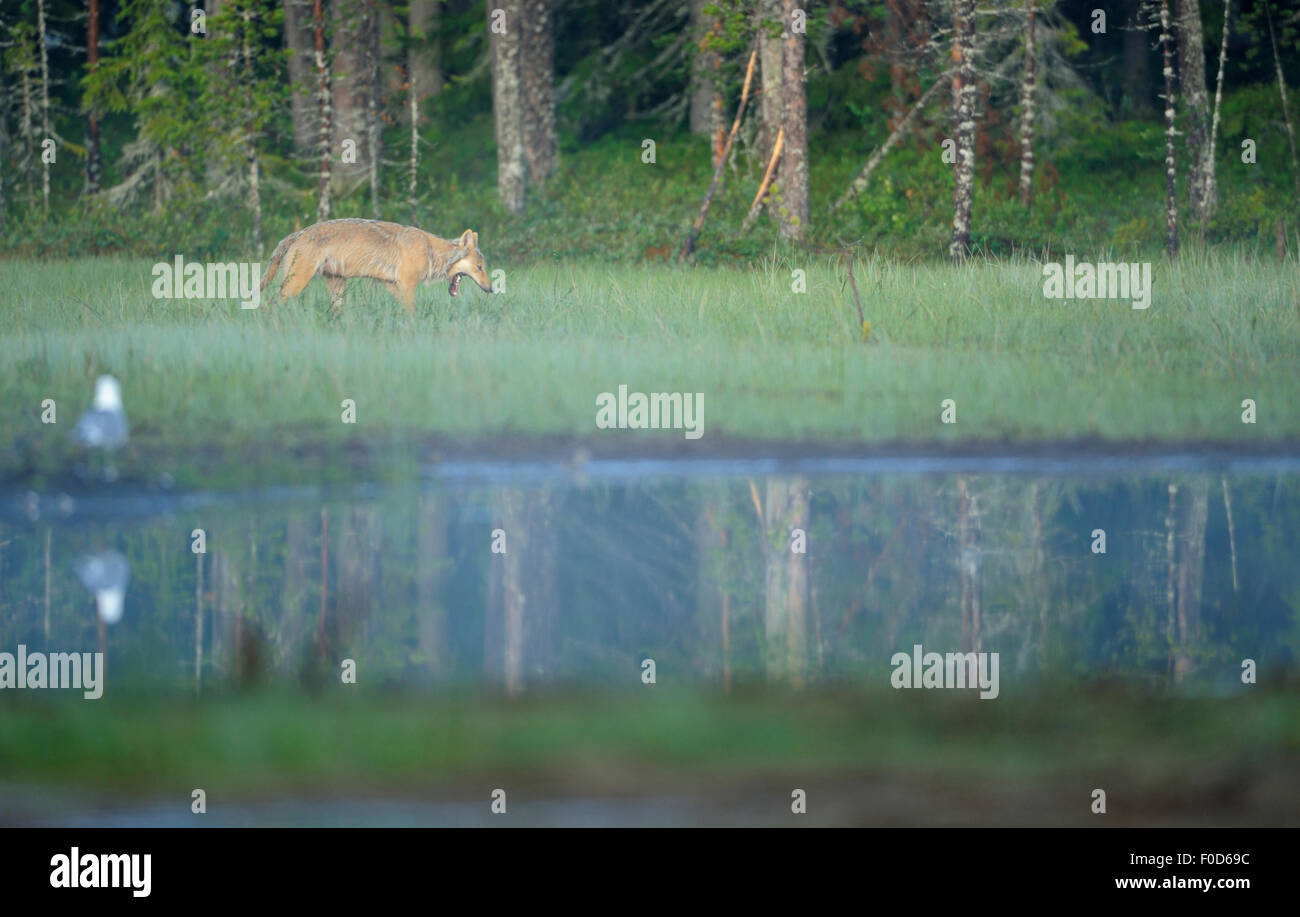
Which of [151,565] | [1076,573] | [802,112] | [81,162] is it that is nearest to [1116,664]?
[1076,573]

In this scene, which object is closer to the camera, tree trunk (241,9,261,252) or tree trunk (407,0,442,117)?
tree trunk (241,9,261,252)

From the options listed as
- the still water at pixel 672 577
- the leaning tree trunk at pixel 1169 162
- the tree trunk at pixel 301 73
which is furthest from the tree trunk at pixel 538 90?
the still water at pixel 672 577

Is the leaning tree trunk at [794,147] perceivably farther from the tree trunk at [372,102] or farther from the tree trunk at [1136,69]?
the tree trunk at [1136,69]

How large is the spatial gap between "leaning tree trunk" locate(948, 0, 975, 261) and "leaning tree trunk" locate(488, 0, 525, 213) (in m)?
7.76

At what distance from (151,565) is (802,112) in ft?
63.9

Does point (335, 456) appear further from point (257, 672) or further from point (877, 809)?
point (877, 809)

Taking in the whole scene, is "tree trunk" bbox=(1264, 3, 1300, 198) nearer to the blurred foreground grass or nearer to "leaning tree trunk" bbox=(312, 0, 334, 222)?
"leaning tree trunk" bbox=(312, 0, 334, 222)

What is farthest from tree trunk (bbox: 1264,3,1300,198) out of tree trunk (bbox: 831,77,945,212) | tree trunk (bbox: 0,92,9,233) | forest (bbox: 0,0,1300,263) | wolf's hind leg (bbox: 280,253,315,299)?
tree trunk (bbox: 0,92,9,233)

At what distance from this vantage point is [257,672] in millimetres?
7824

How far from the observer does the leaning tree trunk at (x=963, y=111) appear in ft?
84.1

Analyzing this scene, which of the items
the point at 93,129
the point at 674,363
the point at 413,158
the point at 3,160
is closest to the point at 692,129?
the point at 413,158

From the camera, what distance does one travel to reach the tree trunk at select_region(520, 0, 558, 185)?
31422 millimetres

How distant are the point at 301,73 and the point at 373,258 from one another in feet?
53.5

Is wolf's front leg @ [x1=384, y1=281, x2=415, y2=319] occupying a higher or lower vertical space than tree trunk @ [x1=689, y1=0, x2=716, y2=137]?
lower
